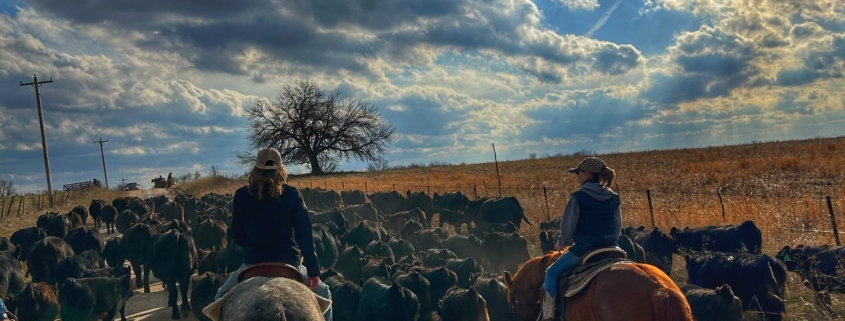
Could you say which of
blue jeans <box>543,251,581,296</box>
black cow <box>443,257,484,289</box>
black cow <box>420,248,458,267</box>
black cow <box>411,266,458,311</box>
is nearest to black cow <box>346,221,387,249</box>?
black cow <box>420,248,458,267</box>

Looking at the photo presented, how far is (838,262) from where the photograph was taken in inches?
337

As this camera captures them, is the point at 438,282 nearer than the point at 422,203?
Yes

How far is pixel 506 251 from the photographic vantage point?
11648 millimetres

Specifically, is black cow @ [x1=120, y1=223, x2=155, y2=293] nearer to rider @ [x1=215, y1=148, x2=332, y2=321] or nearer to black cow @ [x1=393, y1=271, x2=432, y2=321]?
black cow @ [x1=393, y1=271, x2=432, y2=321]

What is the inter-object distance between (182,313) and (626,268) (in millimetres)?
8205

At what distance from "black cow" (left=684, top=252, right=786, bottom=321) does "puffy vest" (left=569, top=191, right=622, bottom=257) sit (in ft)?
12.2

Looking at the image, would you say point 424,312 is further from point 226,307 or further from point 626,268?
point 226,307

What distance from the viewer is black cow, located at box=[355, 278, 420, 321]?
765 centimetres

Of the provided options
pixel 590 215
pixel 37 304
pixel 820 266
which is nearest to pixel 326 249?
pixel 37 304

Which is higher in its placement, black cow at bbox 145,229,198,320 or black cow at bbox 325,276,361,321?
black cow at bbox 145,229,198,320

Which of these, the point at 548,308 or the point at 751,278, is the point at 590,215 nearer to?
the point at 548,308

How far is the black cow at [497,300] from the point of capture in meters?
8.04

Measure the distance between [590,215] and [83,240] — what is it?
12487mm

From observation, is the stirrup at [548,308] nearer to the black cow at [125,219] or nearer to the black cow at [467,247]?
the black cow at [467,247]
